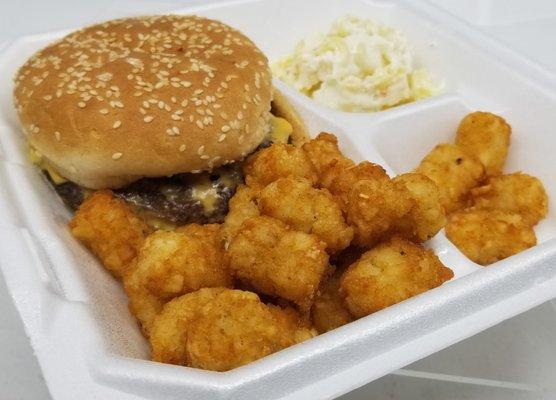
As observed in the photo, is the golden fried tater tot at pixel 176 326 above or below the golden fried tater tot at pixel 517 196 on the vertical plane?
above

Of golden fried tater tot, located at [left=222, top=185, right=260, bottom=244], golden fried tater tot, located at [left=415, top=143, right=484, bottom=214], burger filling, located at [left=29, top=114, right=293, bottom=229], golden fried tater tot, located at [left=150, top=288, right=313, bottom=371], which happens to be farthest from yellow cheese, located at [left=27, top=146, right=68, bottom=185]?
golden fried tater tot, located at [left=415, top=143, right=484, bottom=214]

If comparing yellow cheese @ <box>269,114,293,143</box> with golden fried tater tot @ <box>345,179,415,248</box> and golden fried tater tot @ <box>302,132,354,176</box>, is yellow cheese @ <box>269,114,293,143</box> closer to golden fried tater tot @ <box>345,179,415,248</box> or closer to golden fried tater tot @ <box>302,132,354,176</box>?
golden fried tater tot @ <box>302,132,354,176</box>

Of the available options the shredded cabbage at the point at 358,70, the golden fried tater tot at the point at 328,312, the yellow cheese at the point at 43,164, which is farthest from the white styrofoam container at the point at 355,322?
the golden fried tater tot at the point at 328,312

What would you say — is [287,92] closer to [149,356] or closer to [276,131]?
[276,131]

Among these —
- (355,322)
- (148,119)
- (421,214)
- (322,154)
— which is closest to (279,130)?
(322,154)

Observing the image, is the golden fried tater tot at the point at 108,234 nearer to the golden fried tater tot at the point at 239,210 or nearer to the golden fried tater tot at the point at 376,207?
the golden fried tater tot at the point at 239,210

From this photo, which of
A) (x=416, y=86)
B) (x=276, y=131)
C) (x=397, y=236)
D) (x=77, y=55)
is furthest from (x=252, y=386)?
(x=416, y=86)

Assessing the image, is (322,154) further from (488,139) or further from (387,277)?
(488,139)
